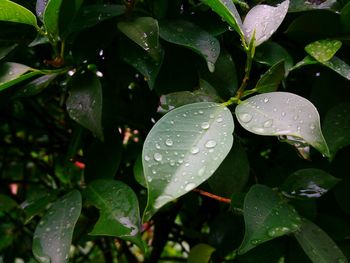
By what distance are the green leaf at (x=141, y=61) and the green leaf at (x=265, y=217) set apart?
0.62ft

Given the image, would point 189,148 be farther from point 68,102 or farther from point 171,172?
point 68,102

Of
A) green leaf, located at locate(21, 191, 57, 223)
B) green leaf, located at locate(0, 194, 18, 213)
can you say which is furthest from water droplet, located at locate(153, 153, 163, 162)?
green leaf, located at locate(0, 194, 18, 213)

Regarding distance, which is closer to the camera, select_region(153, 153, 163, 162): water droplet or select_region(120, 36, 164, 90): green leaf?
select_region(153, 153, 163, 162): water droplet

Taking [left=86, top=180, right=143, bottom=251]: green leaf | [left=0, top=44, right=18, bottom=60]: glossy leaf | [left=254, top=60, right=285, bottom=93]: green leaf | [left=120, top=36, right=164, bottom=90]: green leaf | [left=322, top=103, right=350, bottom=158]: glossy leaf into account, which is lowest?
[left=86, top=180, right=143, bottom=251]: green leaf

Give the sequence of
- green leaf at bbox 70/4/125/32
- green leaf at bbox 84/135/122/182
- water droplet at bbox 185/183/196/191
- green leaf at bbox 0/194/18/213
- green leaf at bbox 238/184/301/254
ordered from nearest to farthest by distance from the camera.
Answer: water droplet at bbox 185/183/196/191, green leaf at bbox 238/184/301/254, green leaf at bbox 70/4/125/32, green leaf at bbox 84/135/122/182, green leaf at bbox 0/194/18/213

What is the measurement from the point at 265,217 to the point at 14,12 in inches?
15.0

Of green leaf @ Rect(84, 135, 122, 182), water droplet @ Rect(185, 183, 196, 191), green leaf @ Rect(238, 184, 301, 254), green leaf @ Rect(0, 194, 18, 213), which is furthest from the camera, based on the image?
green leaf @ Rect(0, 194, 18, 213)

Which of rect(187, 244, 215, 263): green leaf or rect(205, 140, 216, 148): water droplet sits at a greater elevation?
rect(205, 140, 216, 148): water droplet

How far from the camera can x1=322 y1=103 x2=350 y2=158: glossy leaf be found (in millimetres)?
591

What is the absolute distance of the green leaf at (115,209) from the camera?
1.76 feet

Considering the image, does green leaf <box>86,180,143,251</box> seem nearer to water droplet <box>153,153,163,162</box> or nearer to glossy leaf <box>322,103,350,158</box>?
water droplet <box>153,153,163,162</box>

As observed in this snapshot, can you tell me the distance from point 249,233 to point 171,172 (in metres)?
0.15

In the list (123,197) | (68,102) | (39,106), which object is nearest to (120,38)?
(68,102)

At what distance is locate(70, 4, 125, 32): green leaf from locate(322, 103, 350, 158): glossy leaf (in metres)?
0.32
